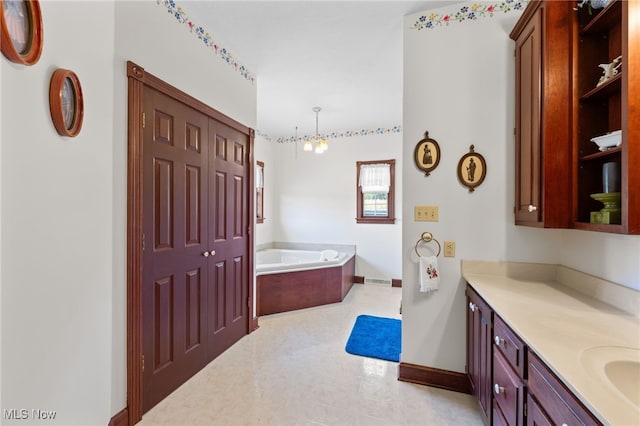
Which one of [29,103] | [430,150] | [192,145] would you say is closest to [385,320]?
[430,150]

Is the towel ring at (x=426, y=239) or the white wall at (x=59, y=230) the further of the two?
the towel ring at (x=426, y=239)

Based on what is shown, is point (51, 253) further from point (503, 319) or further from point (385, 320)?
point (385, 320)

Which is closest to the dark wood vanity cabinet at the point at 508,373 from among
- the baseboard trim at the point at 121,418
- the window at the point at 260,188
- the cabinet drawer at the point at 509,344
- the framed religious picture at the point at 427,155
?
the cabinet drawer at the point at 509,344

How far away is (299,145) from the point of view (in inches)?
203

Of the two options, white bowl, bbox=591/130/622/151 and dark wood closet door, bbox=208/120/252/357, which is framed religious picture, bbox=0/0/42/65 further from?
white bowl, bbox=591/130/622/151

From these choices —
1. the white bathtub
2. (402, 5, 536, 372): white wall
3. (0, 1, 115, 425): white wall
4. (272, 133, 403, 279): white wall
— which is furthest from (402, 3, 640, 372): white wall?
(272, 133, 403, 279): white wall

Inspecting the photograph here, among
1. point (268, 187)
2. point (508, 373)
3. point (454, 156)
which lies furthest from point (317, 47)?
point (268, 187)

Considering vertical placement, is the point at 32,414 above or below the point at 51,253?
below

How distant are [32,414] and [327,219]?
165 inches

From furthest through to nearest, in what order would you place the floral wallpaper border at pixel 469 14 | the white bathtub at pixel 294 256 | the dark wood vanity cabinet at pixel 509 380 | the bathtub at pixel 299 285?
1. the white bathtub at pixel 294 256
2. the bathtub at pixel 299 285
3. the floral wallpaper border at pixel 469 14
4. the dark wood vanity cabinet at pixel 509 380

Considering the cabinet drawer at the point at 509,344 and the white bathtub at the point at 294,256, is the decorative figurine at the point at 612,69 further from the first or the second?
the white bathtub at the point at 294,256

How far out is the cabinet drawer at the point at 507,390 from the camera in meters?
1.07

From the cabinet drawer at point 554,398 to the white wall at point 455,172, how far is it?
3.30ft

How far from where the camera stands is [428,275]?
1.90 metres
